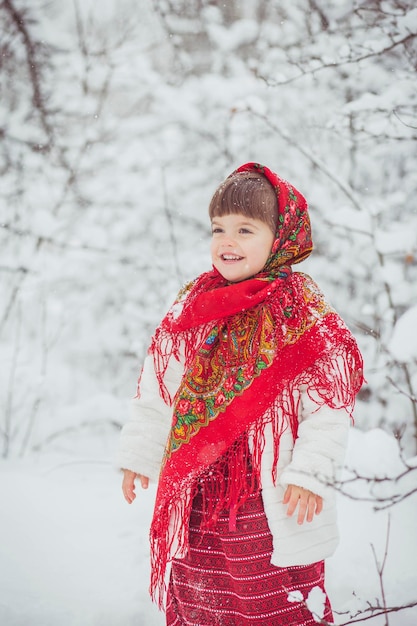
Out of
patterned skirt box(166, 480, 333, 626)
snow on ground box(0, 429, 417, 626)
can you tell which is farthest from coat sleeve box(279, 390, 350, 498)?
snow on ground box(0, 429, 417, 626)

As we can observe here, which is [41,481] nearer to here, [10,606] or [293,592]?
[10,606]

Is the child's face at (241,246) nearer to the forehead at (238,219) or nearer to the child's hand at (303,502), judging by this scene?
the forehead at (238,219)

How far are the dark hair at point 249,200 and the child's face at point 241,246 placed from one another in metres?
0.02

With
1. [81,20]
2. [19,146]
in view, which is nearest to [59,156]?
[19,146]

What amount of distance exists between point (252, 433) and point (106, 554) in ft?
4.21

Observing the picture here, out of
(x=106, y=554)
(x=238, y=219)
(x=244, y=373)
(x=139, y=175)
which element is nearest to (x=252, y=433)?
(x=244, y=373)

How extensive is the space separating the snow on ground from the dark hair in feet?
2.96

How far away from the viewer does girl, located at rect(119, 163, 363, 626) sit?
4.25 ft

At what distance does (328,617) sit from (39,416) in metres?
3.30

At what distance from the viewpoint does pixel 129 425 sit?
5.06ft

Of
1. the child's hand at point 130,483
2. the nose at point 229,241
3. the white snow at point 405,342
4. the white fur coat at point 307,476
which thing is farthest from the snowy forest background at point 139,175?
the white snow at point 405,342

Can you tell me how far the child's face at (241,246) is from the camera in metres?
1.45

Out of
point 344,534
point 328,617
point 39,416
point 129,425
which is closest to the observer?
point 328,617

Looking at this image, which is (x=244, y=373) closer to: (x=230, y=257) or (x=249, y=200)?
(x=230, y=257)
